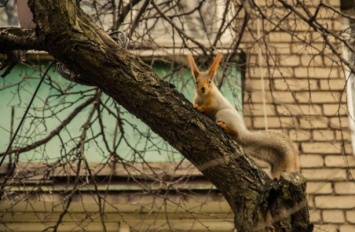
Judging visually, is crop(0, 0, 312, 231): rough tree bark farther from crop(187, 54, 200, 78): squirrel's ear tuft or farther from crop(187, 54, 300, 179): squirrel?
crop(187, 54, 200, 78): squirrel's ear tuft

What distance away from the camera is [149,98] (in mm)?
3947

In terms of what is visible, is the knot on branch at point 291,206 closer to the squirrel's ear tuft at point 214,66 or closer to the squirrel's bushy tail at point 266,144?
the squirrel's bushy tail at point 266,144

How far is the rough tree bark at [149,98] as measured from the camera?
386cm

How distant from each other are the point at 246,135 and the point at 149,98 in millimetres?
1028

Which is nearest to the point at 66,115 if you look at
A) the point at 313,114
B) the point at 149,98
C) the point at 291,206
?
the point at 313,114

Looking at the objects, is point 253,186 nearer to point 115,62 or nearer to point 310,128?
point 115,62

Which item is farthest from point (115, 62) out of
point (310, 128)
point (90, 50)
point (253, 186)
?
point (310, 128)

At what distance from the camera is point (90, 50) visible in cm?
395

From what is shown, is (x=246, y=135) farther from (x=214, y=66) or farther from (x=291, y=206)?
(x=291, y=206)

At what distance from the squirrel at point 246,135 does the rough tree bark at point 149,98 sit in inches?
18.4

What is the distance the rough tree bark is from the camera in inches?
152

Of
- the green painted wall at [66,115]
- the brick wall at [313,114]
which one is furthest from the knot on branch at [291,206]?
the brick wall at [313,114]

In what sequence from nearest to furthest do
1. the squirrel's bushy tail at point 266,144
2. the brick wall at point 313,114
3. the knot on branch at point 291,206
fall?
the knot on branch at point 291,206
the squirrel's bushy tail at point 266,144
the brick wall at point 313,114

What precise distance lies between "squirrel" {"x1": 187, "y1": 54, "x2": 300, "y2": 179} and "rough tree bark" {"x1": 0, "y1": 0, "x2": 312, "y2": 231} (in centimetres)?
47
